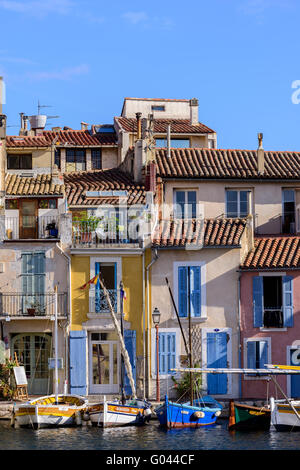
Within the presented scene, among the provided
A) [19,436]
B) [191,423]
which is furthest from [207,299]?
[19,436]

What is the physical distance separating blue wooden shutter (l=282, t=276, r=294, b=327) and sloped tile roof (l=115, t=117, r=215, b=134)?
20.8 meters

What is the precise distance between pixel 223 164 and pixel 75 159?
14033 mm

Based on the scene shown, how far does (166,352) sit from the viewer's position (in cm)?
5794

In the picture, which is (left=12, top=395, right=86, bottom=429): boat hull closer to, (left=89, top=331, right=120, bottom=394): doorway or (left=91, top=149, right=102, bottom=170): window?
(left=89, top=331, right=120, bottom=394): doorway

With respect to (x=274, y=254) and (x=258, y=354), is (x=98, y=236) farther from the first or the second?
(x=258, y=354)

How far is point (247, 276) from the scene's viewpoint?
Result: 192 feet

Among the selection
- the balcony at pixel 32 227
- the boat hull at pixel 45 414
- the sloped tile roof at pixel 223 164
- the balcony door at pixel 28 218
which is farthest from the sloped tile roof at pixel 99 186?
the boat hull at pixel 45 414

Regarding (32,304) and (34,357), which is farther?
(34,357)

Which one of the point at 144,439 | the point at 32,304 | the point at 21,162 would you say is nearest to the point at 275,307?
the point at 32,304

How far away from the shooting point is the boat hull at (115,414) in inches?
2063

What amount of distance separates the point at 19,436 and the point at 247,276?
13.6 metres

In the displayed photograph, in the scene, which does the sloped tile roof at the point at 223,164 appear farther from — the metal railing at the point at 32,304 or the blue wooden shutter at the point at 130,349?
the blue wooden shutter at the point at 130,349

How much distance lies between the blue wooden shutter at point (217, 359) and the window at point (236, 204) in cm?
958
